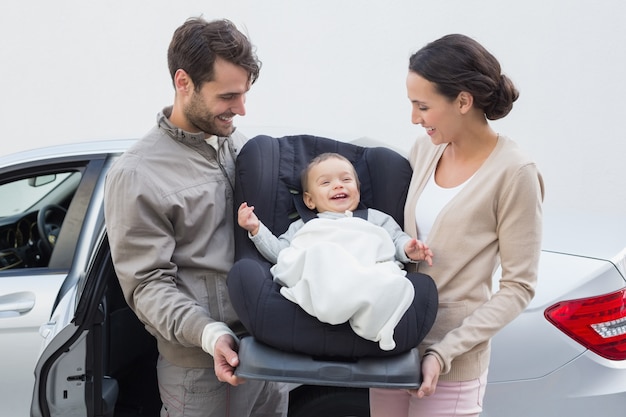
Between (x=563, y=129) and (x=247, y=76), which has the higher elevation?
(x=247, y=76)

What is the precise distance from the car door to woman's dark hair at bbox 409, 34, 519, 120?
4.80 feet

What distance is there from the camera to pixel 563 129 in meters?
6.21

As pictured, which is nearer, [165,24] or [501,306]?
[501,306]

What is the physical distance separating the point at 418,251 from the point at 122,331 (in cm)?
143

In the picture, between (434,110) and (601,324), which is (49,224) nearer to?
(434,110)

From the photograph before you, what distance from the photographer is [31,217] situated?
3.55 m

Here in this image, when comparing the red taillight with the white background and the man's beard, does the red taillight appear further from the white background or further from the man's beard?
the white background

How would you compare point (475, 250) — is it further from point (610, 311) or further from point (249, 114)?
point (249, 114)

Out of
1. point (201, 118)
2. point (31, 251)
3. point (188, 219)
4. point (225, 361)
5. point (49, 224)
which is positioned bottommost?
point (31, 251)

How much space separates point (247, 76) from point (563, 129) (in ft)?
14.7

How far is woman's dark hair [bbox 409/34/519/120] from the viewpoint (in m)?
2.13

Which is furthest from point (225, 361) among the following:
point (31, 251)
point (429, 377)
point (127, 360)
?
point (31, 251)

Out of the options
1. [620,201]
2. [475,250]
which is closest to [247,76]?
[475,250]

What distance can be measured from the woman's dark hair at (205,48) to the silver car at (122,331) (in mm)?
676
